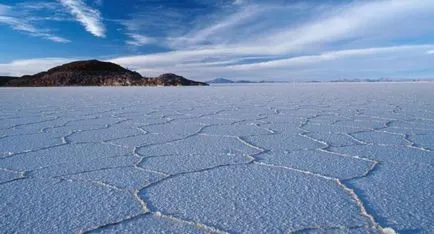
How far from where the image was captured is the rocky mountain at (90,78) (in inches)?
1486

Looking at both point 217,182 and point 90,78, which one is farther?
point 90,78

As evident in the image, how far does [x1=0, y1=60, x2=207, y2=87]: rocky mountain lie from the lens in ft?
124

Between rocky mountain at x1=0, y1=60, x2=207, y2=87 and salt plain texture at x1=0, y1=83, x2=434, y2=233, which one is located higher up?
salt plain texture at x1=0, y1=83, x2=434, y2=233

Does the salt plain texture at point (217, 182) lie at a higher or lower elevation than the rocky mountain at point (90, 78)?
higher

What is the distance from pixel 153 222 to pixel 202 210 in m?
0.18

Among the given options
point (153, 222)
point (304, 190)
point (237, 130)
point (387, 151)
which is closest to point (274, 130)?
point (237, 130)

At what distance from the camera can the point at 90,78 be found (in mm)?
46344

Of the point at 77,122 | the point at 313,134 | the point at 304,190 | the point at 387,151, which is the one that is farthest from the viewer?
the point at 77,122

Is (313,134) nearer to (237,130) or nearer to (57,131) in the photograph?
(237,130)

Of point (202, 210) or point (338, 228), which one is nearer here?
point (338, 228)

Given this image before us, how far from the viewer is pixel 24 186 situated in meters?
1.58

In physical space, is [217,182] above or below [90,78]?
above

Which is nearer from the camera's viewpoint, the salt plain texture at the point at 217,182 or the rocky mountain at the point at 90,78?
the salt plain texture at the point at 217,182

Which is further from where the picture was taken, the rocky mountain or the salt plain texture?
the rocky mountain
